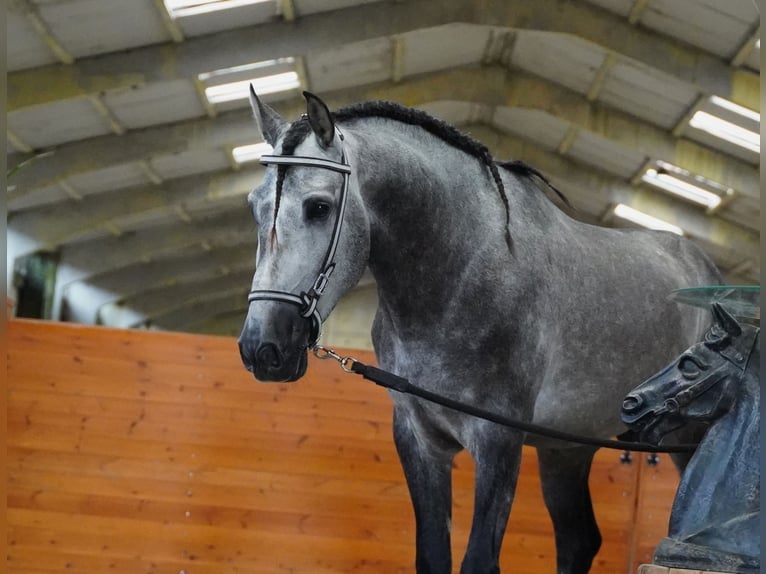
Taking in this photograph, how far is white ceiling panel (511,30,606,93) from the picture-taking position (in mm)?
9242

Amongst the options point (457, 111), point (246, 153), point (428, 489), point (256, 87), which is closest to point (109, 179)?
point (246, 153)

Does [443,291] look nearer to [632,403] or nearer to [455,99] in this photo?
[632,403]

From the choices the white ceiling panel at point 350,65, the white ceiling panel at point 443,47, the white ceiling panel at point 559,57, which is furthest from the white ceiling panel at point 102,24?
the white ceiling panel at point 559,57

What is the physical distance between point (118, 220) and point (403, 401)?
10446mm

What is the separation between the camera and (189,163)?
1098cm

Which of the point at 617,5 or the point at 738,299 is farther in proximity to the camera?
the point at 617,5

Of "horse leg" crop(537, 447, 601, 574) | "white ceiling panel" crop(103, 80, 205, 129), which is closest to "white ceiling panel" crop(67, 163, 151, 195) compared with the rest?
"white ceiling panel" crop(103, 80, 205, 129)

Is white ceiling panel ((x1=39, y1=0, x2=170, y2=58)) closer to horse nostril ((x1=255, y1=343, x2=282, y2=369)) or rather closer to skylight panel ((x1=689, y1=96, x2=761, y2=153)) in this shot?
skylight panel ((x1=689, y1=96, x2=761, y2=153))

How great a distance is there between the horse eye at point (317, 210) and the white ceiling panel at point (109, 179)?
8739mm

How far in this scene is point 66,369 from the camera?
457cm

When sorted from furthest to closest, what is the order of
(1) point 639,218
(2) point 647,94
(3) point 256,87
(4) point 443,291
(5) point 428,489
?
(1) point 639,218 < (2) point 647,94 < (3) point 256,87 < (5) point 428,489 < (4) point 443,291

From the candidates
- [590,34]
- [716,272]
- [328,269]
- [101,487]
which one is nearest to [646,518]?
[716,272]

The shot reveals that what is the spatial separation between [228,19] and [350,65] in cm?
178

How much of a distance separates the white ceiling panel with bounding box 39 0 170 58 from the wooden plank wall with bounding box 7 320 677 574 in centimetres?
338
